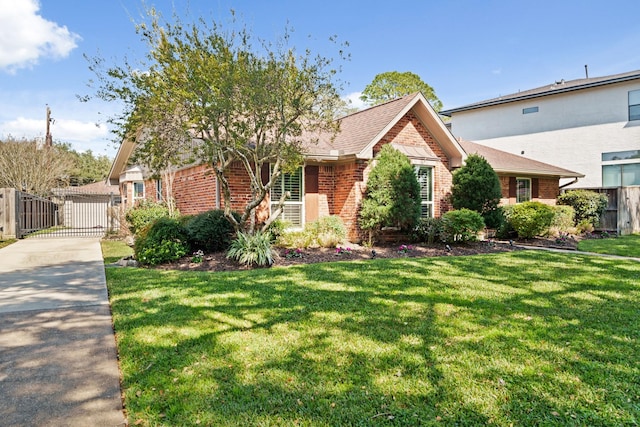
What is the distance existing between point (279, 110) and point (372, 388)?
21.4 ft

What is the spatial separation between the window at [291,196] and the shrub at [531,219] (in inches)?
304

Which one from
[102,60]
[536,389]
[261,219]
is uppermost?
[102,60]

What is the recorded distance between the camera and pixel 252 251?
825cm

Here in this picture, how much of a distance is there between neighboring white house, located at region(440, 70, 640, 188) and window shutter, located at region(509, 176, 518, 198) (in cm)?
555

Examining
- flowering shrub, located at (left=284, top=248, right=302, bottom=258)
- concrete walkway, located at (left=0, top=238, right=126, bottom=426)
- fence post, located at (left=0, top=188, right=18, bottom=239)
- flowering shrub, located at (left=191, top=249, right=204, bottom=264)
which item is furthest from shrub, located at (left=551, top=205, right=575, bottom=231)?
fence post, located at (left=0, top=188, right=18, bottom=239)

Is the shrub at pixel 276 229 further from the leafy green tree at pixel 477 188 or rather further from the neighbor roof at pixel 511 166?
the neighbor roof at pixel 511 166

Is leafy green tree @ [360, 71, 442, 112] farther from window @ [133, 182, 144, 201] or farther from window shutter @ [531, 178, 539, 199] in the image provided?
window @ [133, 182, 144, 201]

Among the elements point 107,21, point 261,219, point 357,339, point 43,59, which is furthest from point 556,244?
point 43,59

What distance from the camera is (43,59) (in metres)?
17.5

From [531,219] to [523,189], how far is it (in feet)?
18.0

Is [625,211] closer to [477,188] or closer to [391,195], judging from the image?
[477,188]

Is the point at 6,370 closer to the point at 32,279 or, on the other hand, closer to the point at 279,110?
the point at 32,279

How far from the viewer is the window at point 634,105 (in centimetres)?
1978

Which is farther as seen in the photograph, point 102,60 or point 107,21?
point 107,21
